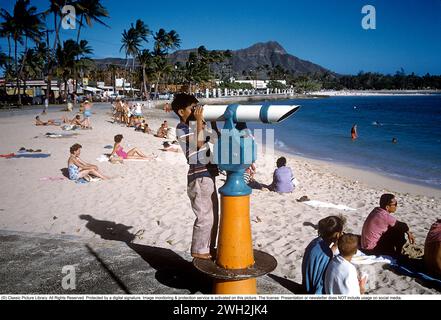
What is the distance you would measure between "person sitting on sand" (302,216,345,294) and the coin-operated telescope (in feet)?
3.36

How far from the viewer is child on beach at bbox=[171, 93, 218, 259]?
7.41ft

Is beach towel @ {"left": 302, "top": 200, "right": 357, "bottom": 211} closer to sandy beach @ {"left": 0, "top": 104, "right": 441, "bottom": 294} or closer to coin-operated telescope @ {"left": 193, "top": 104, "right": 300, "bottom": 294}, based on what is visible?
sandy beach @ {"left": 0, "top": 104, "right": 441, "bottom": 294}

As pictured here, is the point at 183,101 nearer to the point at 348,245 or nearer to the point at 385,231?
the point at 348,245

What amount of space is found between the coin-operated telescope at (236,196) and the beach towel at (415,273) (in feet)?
8.50

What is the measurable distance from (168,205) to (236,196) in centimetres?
452

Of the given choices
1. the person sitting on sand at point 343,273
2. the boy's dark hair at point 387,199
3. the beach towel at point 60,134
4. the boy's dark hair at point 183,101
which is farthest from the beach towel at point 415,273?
the beach towel at point 60,134

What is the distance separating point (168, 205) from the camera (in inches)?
250

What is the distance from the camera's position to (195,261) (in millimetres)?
→ 2262

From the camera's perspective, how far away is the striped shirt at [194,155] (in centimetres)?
224

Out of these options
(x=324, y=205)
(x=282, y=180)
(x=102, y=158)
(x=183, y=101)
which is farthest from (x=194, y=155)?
(x=102, y=158)

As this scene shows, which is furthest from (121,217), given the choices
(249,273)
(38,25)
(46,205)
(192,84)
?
(192,84)

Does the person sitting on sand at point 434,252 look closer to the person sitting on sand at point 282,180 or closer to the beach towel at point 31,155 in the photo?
the person sitting on sand at point 282,180
